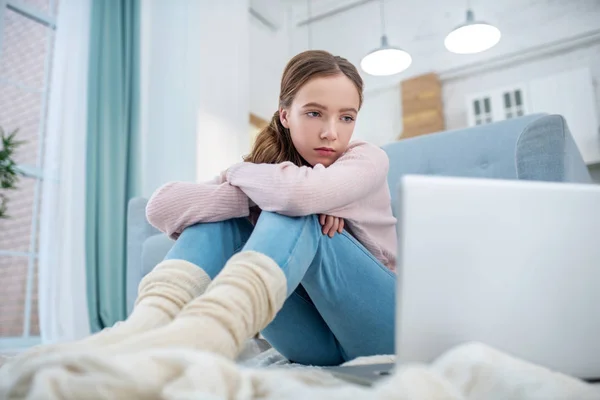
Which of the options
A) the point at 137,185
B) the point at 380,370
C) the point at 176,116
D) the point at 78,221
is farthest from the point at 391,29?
the point at 380,370

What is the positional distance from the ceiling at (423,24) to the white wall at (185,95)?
1148 millimetres

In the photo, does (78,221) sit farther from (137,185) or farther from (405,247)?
(405,247)

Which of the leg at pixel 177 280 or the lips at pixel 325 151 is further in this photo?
the lips at pixel 325 151

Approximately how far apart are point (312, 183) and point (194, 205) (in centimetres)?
21

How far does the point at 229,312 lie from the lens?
581mm

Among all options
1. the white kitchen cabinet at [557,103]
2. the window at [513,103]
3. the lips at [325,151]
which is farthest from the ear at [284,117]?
the window at [513,103]

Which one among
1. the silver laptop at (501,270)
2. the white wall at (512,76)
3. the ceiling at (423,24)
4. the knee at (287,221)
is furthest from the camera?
the ceiling at (423,24)

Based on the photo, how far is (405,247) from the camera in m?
0.51

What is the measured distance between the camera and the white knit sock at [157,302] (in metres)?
0.58

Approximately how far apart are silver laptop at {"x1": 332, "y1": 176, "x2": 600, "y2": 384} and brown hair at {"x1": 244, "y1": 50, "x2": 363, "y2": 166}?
54 centimetres

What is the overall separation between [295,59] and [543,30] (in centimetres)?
376

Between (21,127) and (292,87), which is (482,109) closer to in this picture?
(21,127)

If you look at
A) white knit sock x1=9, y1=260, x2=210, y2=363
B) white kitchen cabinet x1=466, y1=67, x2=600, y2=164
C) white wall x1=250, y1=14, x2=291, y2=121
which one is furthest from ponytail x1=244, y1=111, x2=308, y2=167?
white wall x1=250, y1=14, x2=291, y2=121

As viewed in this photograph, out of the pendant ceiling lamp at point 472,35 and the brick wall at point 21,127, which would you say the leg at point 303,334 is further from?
the pendant ceiling lamp at point 472,35
